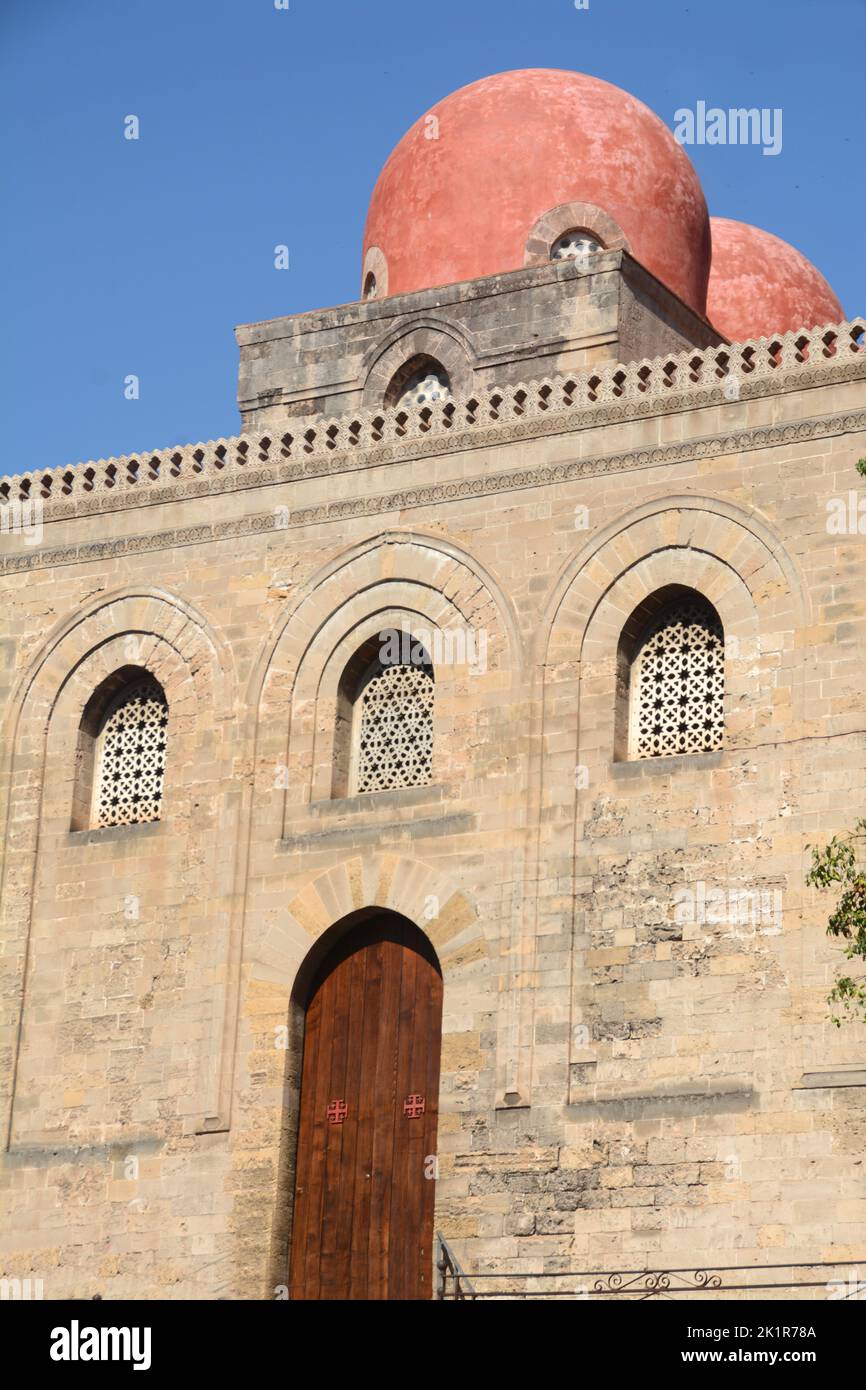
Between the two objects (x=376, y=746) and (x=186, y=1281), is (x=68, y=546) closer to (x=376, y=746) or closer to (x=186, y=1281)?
(x=376, y=746)

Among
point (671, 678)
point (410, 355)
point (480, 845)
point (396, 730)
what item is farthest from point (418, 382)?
point (480, 845)

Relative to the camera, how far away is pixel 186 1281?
784 inches

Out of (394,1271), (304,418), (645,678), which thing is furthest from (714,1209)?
(304,418)

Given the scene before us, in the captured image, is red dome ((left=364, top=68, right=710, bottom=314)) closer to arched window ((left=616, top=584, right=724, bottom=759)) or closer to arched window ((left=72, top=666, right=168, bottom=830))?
arched window ((left=72, top=666, right=168, bottom=830))

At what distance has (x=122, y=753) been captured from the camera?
21875 millimetres

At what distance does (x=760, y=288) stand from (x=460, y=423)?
5.56 meters

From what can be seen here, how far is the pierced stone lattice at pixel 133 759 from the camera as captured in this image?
2161 cm

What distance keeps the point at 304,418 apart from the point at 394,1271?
269 inches

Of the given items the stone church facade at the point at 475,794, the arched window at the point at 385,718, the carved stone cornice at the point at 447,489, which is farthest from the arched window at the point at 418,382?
the arched window at the point at 385,718

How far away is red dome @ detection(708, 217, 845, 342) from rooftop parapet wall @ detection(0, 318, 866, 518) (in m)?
4.01

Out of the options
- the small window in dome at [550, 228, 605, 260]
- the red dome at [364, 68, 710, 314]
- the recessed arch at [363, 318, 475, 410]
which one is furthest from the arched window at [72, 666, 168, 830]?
the small window in dome at [550, 228, 605, 260]

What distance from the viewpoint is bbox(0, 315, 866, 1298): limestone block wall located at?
61.1 ft

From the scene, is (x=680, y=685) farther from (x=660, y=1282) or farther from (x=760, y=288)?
(x=760, y=288)

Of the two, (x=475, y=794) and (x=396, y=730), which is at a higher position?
(x=396, y=730)
